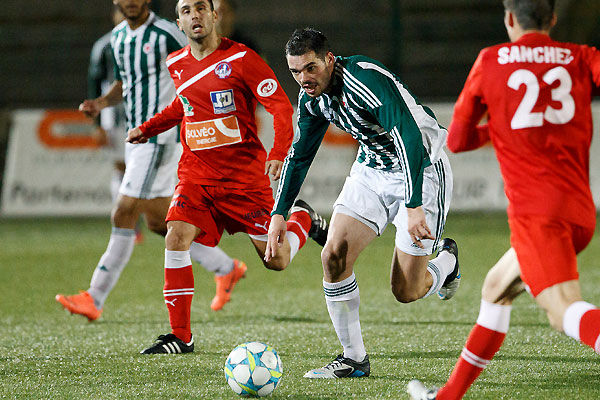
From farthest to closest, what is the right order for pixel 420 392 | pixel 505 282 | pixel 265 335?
pixel 265 335, pixel 420 392, pixel 505 282

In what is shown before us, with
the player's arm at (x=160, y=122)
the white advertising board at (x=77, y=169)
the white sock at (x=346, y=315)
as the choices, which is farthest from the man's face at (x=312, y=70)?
the white advertising board at (x=77, y=169)

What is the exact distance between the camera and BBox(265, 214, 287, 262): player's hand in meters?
4.00

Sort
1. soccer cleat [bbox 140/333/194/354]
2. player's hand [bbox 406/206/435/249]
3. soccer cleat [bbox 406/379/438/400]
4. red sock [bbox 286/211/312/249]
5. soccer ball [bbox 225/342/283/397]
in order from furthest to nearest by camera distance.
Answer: red sock [bbox 286/211/312/249], soccer cleat [bbox 140/333/194/354], soccer ball [bbox 225/342/283/397], player's hand [bbox 406/206/435/249], soccer cleat [bbox 406/379/438/400]

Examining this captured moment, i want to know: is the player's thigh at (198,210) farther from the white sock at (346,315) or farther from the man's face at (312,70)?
the man's face at (312,70)

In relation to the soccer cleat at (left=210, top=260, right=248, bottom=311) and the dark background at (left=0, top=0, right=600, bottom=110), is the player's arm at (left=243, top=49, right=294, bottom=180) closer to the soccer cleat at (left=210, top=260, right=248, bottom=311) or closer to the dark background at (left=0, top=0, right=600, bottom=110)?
the soccer cleat at (left=210, top=260, right=248, bottom=311)

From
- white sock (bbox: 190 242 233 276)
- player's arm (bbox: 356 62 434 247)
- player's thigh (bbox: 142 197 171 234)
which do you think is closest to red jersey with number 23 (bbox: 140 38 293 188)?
player's arm (bbox: 356 62 434 247)

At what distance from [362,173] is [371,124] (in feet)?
1.48

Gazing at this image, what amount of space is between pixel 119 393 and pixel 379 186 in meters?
1.63

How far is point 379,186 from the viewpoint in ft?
14.4

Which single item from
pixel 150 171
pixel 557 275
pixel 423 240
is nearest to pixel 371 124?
Result: pixel 423 240

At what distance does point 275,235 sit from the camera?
13.2ft

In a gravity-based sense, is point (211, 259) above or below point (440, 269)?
below

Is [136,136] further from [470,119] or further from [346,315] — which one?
[470,119]

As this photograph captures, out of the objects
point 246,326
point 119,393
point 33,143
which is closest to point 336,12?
point 33,143
